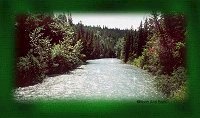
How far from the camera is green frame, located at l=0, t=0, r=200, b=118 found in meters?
3.83

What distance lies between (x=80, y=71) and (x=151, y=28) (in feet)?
2.50

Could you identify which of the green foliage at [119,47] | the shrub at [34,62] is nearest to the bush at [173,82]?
the green foliage at [119,47]

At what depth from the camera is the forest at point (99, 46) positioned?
12.7ft

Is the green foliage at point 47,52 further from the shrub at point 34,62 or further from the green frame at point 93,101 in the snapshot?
the green frame at point 93,101

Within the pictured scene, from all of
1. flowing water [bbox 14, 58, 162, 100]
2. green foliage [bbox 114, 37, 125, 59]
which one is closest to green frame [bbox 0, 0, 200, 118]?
flowing water [bbox 14, 58, 162, 100]

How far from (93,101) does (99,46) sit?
56 centimetres

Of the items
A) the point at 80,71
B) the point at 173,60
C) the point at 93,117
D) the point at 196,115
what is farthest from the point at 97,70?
the point at 196,115

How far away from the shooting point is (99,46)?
4.06m

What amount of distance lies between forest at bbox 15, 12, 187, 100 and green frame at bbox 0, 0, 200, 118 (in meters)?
0.06

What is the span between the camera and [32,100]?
12.5ft

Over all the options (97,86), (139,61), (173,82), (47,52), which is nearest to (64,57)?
(47,52)

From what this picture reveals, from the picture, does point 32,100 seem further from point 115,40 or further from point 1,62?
point 115,40

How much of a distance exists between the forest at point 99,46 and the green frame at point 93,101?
6cm

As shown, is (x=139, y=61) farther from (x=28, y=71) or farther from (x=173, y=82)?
(x=28, y=71)
